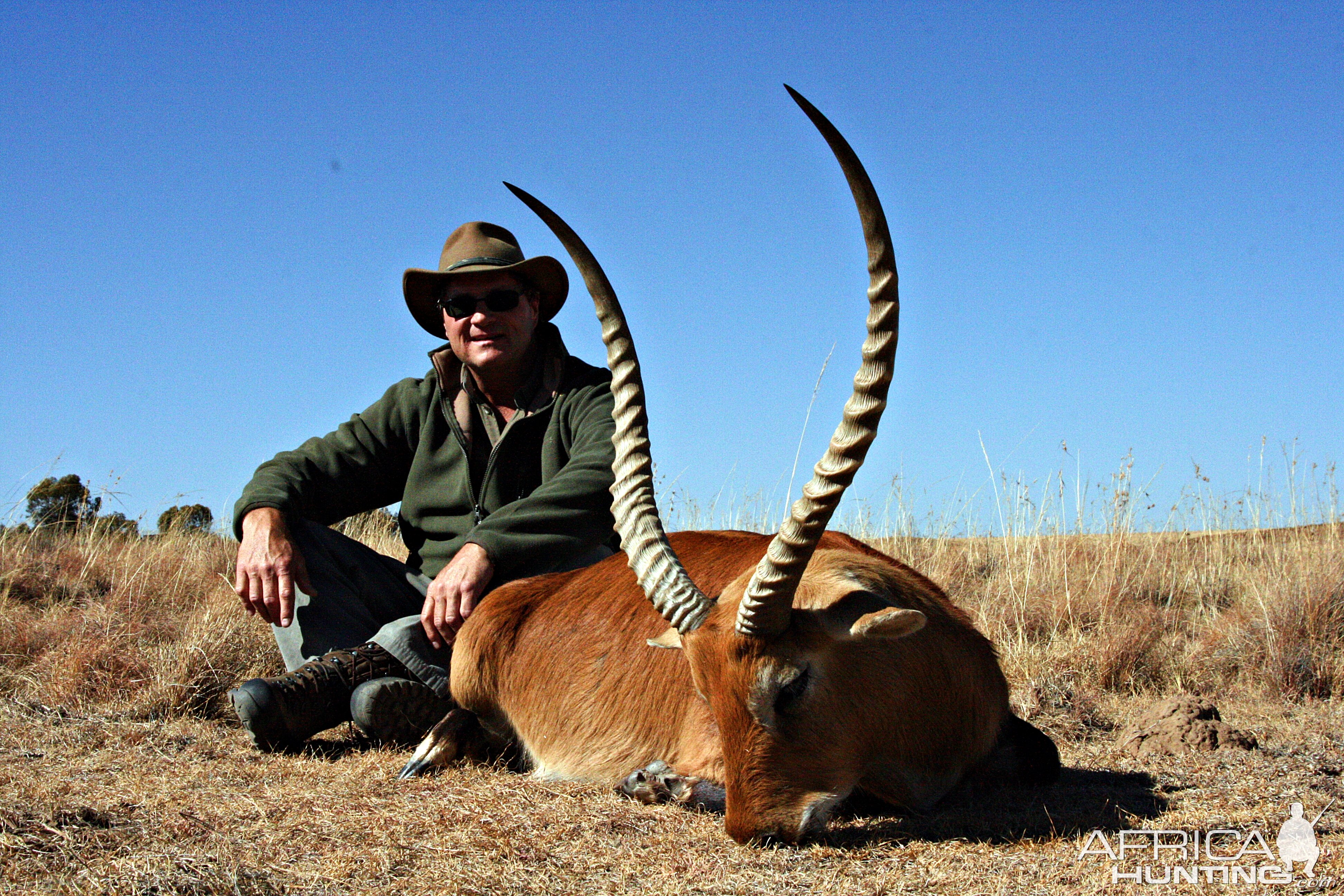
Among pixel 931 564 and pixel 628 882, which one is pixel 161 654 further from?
pixel 931 564

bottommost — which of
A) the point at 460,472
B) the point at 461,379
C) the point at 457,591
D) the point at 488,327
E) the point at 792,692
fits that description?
the point at 792,692

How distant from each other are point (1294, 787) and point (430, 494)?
3856 mm

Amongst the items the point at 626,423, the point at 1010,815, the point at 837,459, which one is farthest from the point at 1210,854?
the point at 626,423

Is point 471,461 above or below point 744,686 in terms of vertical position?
above

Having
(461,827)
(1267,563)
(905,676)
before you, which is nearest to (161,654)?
(461,827)

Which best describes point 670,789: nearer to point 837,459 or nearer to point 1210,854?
point 837,459

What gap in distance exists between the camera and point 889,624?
292 cm

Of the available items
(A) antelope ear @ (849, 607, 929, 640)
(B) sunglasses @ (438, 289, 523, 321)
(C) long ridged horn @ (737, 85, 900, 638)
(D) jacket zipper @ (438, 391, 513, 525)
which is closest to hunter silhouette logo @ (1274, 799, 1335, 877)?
(A) antelope ear @ (849, 607, 929, 640)

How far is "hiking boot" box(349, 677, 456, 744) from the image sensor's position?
427 centimetres

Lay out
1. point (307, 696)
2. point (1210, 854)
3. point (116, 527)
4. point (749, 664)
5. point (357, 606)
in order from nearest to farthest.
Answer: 1. point (1210, 854)
2. point (749, 664)
3. point (307, 696)
4. point (357, 606)
5. point (116, 527)

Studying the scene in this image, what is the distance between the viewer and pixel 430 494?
208 inches

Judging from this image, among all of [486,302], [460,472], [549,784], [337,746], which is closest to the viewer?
[549,784]

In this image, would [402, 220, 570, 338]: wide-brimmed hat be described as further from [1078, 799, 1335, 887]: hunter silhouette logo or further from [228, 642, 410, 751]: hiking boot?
[1078, 799, 1335, 887]: hunter silhouette logo

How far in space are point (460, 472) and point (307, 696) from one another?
4.48 ft
